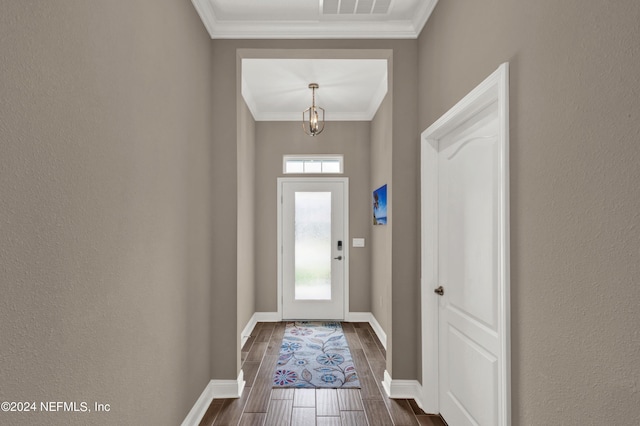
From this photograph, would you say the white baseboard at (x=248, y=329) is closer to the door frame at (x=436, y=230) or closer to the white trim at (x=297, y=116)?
the door frame at (x=436, y=230)

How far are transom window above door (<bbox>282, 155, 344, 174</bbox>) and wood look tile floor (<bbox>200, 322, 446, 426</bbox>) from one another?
8.73ft

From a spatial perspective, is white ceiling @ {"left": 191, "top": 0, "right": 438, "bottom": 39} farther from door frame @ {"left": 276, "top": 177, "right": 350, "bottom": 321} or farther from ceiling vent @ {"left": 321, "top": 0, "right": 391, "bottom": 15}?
door frame @ {"left": 276, "top": 177, "right": 350, "bottom": 321}

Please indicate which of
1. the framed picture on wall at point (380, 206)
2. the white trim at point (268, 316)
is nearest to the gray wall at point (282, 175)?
the white trim at point (268, 316)

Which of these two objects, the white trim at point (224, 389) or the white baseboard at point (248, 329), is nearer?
the white trim at point (224, 389)

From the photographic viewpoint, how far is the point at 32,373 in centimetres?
102

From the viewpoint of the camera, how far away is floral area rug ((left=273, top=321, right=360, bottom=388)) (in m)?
3.14

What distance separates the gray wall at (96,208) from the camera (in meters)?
0.97

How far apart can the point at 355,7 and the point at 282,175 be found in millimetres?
2799

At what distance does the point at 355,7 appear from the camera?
2.60 metres

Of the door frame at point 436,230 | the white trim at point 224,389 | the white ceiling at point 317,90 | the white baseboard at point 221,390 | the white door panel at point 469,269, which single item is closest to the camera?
the door frame at point 436,230

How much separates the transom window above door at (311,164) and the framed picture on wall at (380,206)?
0.78 m

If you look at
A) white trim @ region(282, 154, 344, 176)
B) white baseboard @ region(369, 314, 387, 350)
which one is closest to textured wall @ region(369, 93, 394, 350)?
white baseboard @ region(369, 314, 387, 350)

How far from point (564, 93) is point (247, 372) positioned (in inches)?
126

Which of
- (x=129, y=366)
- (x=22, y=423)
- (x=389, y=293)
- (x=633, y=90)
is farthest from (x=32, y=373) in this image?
(x=389, y=293)
